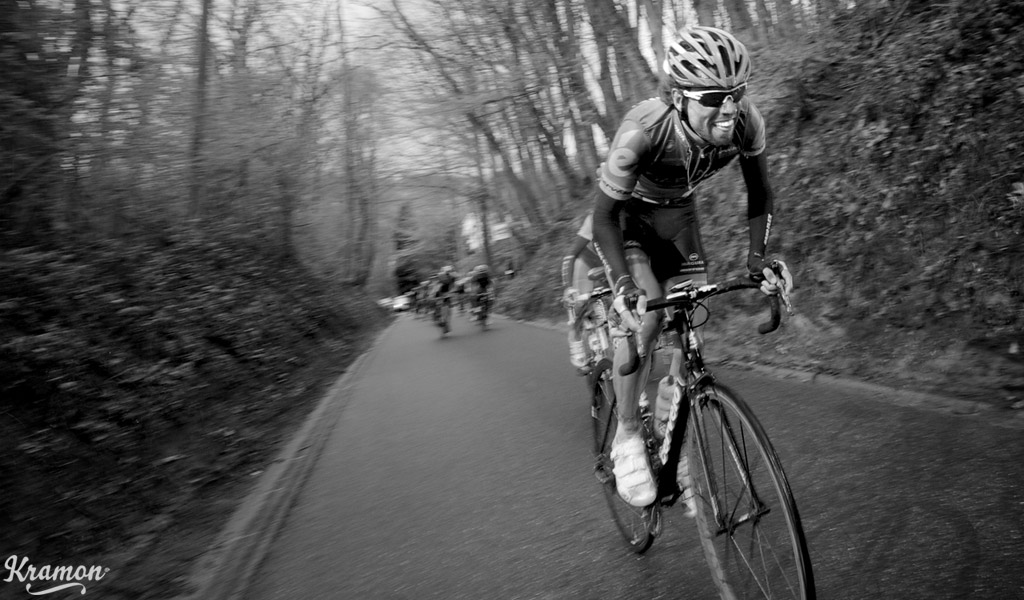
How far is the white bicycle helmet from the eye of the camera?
2668 millimetres

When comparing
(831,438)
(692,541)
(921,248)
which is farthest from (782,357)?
(692,541)

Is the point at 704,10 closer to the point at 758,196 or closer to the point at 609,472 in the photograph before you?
the point at 758,196

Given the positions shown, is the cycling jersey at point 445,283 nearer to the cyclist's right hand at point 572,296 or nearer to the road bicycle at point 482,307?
the road bicycle at point 482,307

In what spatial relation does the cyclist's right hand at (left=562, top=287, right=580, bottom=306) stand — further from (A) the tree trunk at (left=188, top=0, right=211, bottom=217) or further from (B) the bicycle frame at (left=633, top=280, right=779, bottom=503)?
(A) the tree trunk at (left=188, top=0, right=211, bottom=217)

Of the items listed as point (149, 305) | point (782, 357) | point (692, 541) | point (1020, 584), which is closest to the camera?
point (1020, 584)

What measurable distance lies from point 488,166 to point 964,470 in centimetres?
2829

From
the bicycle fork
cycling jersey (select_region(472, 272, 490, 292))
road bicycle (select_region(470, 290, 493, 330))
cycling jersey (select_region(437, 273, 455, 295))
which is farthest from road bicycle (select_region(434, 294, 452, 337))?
the bicycle fork

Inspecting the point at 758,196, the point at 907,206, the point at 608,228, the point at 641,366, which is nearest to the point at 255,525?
the point at 641,366

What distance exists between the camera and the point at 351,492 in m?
5.40

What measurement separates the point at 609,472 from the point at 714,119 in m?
1.87

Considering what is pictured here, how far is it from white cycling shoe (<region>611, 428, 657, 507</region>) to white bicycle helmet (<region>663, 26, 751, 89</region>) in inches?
62.4

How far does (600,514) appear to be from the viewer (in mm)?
4051

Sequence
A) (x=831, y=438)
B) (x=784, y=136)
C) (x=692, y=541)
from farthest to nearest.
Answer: (x=784, y=136), (x=831, y=438), (x=692, y=541)

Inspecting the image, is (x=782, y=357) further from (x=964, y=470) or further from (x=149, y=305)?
(x=149, y=305)
